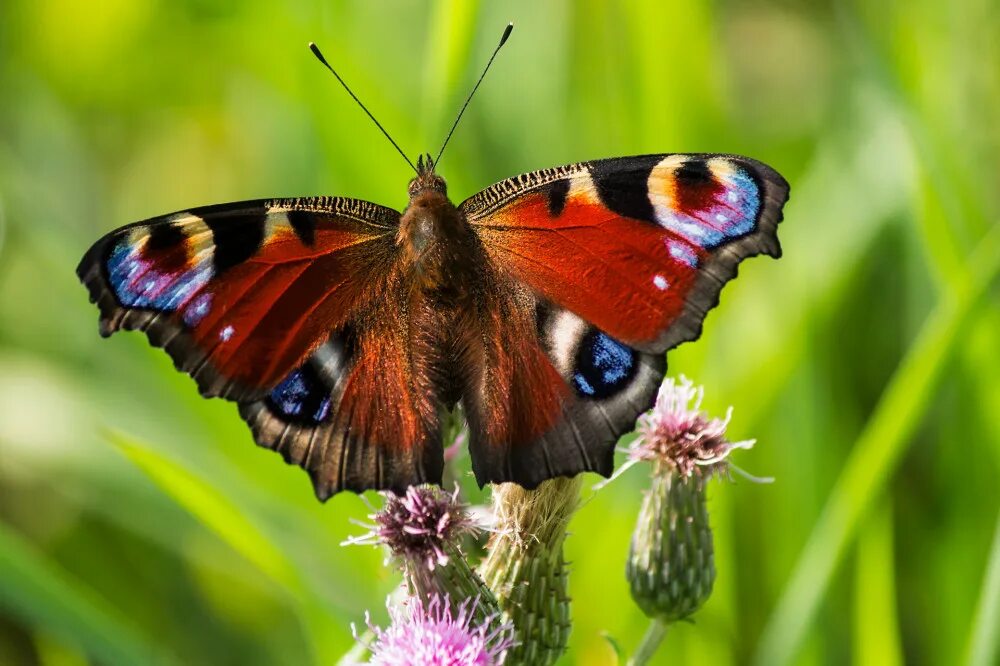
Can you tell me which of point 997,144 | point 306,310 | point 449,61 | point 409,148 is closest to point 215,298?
point 306,310

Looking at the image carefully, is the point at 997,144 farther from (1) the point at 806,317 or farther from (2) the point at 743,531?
(2) the point at 743,531

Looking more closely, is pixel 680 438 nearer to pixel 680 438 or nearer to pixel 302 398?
pixel 680 438

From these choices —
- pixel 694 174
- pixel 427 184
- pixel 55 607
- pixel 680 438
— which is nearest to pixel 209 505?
pixel 55 607

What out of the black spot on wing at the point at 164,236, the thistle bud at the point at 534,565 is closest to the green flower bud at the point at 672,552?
the thistle bud at the point at 534,565

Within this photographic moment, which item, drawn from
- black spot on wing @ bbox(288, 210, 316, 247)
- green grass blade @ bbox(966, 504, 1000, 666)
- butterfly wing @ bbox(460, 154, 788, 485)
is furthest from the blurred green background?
butterfly wing @ bbox(460, 154, 788, 485)

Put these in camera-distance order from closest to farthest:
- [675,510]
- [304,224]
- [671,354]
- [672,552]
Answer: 1. [304,224]
2. [672,552]
3. [675,510]
4. [671,354]

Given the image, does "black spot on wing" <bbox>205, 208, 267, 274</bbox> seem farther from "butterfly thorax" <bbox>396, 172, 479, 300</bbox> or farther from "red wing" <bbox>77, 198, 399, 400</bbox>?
"butterfly thorax" <bbox>396, 172, 479, 300</bbox>
